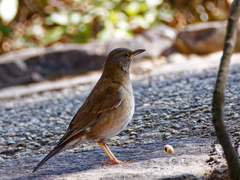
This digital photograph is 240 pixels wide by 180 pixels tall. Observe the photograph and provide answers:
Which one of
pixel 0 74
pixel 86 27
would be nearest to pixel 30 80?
pixel 0 74

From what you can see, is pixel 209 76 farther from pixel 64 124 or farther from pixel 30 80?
pixel 30 80

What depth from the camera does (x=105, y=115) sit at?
3.13m

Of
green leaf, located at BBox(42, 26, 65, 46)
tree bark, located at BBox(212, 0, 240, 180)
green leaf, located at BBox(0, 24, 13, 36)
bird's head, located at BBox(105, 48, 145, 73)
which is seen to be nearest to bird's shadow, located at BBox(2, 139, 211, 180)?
bird's head, located at BBox(105, 48, 145, 73)

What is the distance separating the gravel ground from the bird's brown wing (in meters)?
0.67

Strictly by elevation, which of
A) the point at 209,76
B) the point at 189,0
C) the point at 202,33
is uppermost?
the point at 189,0

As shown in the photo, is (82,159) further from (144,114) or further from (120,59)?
(144,114)

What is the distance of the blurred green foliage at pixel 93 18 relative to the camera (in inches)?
367

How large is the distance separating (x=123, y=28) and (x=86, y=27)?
1.27m

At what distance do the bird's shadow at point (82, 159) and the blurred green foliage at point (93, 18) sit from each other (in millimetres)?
5627

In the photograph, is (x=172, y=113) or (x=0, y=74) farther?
(x=0, y=74)

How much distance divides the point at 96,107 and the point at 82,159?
578mm

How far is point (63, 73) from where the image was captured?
8.52 m

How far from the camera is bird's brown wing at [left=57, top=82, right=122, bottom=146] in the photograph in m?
3.12

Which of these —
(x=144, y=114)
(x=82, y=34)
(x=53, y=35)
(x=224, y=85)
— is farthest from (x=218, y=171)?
(x=53, y=35)
